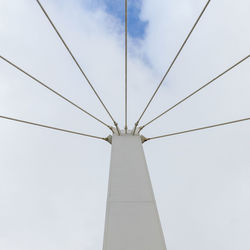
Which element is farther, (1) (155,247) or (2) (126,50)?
(2) (126,50)

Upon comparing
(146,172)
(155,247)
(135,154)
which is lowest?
(155,247)

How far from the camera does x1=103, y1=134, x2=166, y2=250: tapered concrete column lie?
5285 millimetres

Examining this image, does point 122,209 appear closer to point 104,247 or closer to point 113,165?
point 104,247

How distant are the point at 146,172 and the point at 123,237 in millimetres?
1931

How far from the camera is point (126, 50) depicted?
318 inches

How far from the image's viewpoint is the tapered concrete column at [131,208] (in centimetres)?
529

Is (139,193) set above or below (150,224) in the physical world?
above

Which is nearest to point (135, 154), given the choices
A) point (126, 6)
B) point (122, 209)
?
point (122, 209)

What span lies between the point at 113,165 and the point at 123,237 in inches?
84.8

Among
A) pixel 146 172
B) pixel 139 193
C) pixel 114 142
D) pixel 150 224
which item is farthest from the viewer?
pixel 114 142

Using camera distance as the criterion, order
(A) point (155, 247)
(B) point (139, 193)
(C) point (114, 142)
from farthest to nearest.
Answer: (C) point (114, 142), (B) point (139, 193), (A) point (155, 247)

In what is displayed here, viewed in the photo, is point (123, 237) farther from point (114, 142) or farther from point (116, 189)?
point (114, 142)

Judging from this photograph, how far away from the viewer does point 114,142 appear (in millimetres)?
8242

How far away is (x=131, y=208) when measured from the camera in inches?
233
